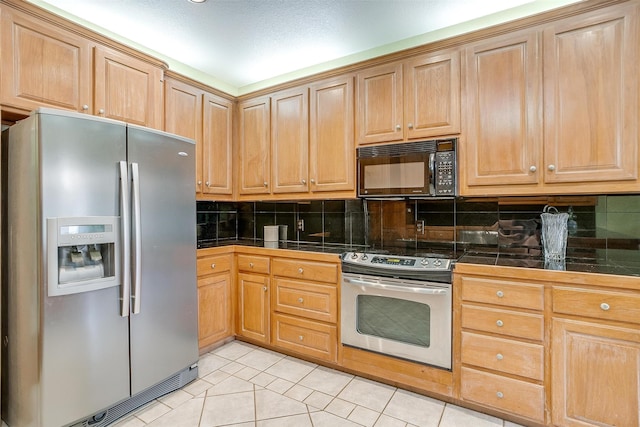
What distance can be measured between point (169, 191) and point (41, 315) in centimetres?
93

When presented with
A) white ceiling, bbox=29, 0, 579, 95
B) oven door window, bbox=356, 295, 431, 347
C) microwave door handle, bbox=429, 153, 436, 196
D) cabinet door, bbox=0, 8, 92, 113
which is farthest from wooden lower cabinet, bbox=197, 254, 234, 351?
microwave door handle, bbox=429, 153, 436, 196

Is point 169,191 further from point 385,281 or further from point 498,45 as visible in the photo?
point 498,45

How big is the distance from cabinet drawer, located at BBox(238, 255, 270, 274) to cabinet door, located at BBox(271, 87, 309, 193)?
2.12 ft

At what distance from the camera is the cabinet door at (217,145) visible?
287 cm

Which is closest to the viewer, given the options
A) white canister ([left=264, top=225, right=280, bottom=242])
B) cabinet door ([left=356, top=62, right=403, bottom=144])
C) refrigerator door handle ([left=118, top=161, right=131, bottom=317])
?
refrigerator door handle ([left=118, top=161, right=131, bottom=317])

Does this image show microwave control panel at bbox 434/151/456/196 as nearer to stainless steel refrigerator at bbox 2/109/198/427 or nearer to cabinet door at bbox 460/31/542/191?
cabinet door at bbox 460/31/542/191

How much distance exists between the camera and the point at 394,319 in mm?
2137

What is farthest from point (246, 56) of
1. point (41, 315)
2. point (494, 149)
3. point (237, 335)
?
point (237, 335)

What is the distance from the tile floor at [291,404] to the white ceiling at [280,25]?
8.35ft

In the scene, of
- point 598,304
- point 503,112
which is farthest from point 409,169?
point 598,304

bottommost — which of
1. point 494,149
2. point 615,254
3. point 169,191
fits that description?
point 615,254

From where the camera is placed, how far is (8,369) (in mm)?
1713

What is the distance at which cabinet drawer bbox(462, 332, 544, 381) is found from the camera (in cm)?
171

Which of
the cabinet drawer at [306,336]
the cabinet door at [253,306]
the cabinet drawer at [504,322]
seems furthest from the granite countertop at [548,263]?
the cabinet door at [253,306]
